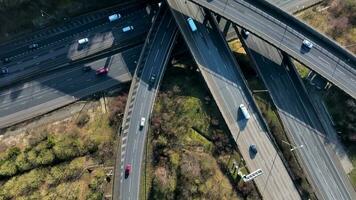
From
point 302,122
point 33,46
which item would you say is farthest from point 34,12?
point 302,122

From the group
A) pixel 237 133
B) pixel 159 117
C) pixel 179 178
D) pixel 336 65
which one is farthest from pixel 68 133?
pixel 336 65

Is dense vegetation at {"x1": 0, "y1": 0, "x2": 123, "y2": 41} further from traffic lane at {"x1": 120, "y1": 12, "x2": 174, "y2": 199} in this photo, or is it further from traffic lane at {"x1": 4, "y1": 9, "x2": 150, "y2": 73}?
traffic lane at {"x1": 120, "y1": 12, "x2": 174, "y2": 199}

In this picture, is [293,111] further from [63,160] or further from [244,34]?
[63,160]

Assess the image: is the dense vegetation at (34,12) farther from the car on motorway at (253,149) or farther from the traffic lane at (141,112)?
the car on motorway at (253,149)

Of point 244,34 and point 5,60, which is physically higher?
point 5,60

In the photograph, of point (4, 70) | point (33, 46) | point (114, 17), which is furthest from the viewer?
point (114, 17)

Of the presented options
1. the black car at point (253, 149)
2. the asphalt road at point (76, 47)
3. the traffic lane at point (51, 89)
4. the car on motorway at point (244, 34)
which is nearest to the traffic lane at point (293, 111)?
the car on motorway at point (244, 34)
